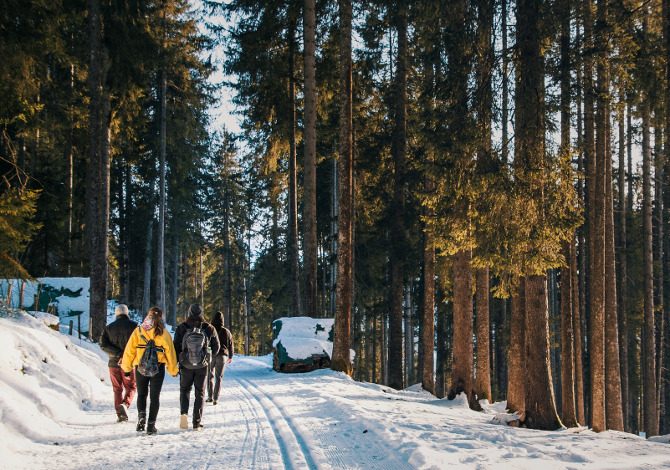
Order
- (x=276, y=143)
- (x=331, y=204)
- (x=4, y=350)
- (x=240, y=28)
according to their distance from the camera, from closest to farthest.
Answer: (x=4, y=350) < (x=240, y=28) < (x=276, y=143) < (x=331, y=204)

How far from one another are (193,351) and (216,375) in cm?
313

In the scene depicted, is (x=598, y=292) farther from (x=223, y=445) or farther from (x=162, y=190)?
(x=162, y=190)

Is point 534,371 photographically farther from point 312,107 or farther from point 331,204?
point 331,204

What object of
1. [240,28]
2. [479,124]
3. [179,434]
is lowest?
[179,434]

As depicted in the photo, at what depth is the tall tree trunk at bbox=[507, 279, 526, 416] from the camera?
1354 cm

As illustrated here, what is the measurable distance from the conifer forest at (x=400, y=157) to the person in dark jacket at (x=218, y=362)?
4.00 meters

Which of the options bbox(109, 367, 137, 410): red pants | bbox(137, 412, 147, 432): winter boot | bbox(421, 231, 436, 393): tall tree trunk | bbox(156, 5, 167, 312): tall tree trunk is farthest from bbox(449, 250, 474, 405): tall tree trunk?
bbox(156, 5, 167, 312): tall tree trunk

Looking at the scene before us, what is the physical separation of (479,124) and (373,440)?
705 cm

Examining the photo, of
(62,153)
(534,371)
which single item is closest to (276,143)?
(62,153)

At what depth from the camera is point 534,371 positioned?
10.2 metres

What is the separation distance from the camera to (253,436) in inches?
296

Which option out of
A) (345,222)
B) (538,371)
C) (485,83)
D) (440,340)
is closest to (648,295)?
(440,340)

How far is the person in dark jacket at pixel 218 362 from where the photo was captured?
10.9 m

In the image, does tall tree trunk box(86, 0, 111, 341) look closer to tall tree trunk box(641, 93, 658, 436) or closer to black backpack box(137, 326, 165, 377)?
black backpack box(137, 326, 165, 377)
